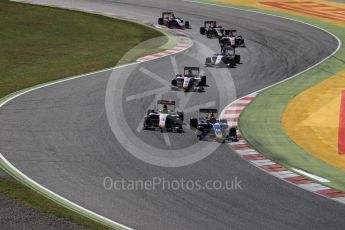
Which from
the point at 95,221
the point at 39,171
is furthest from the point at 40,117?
the point at 95,221

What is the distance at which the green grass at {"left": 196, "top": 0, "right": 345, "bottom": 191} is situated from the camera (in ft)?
88.5

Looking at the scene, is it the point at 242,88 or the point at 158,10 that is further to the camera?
the point at 158,10

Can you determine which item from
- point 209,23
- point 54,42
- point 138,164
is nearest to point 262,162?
point 138,164

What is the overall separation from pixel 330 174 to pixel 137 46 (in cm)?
2480

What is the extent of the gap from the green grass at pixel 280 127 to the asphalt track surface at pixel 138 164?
4.47 ft

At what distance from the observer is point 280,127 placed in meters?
32.3

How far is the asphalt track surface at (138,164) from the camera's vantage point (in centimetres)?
2164

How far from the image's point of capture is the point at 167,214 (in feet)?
70.9

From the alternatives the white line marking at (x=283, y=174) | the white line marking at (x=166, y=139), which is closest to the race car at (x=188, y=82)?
the white line marking at (x=166, y=139)

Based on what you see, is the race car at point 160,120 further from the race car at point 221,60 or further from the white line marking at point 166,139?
the race car at point 221,60

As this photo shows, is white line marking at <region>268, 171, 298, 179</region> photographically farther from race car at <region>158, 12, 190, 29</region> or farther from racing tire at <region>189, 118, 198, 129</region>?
race car at <region>158, 12, 190, 29</region>

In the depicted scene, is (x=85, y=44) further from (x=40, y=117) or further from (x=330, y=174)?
(x=330, y=174)

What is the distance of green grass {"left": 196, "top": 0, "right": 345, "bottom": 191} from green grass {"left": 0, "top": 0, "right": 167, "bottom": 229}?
10493 mm

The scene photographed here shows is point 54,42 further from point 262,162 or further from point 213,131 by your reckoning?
point 262,162
